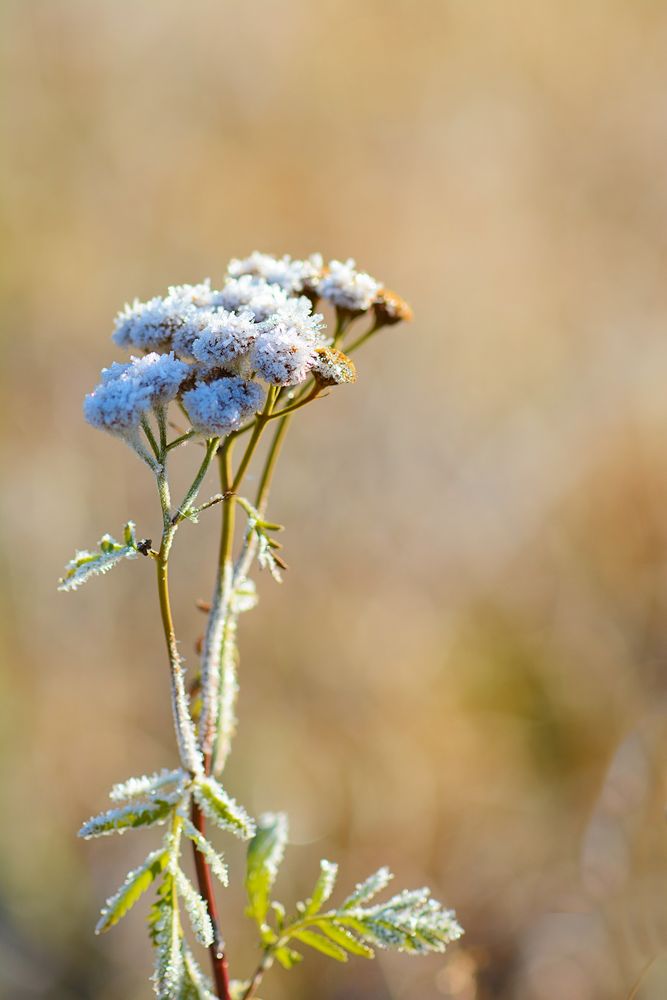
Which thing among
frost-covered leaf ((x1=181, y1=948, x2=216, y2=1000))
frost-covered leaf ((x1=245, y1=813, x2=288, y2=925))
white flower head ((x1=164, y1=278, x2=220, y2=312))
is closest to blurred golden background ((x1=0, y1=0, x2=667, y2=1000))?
frost-covered leaf ((x1=245, y1=813, x2=288, y2=925))

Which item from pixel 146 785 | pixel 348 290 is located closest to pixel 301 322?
pixel 348 290

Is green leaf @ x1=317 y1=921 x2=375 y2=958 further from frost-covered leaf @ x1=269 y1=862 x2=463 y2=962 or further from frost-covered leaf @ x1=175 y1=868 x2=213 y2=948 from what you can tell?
frost-covered leaf @ x1=175 y1=868 x2=213 y2=948

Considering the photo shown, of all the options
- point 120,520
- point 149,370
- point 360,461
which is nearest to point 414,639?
point 360,461

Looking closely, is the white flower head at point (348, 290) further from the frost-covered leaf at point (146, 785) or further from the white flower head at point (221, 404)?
the frost-covered leaf at point (146, 785)

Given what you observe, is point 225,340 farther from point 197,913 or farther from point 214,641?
point 197,913

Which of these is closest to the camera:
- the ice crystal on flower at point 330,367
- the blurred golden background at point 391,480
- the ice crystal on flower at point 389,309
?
the ice crystal on flower at point 330,367

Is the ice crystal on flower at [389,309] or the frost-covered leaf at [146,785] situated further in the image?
the ice crystal on flower at [389,309]

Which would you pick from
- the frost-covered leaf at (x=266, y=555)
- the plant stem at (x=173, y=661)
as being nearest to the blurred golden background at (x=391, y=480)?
the plant stem at (x=173, y=661)
